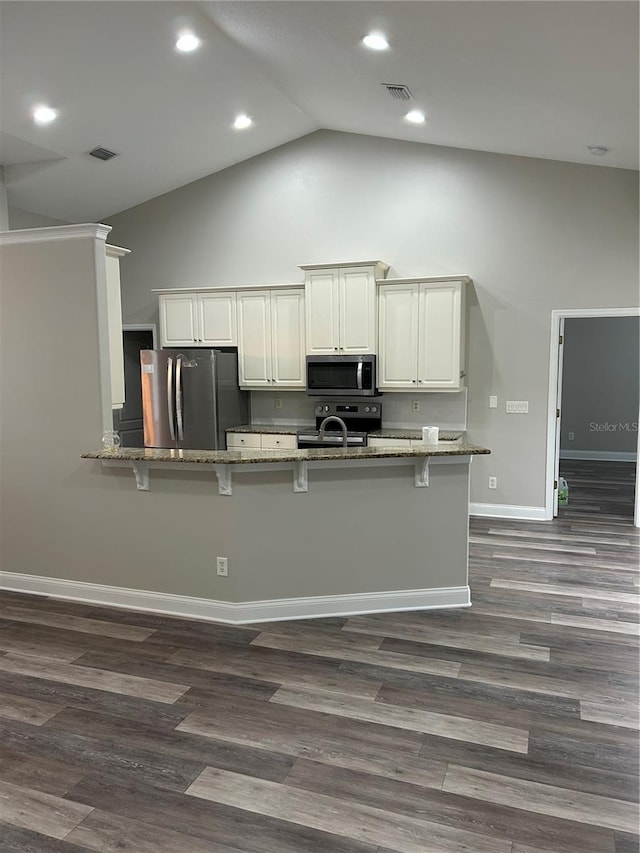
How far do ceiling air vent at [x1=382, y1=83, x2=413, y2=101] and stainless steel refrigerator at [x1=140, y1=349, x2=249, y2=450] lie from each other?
280cm

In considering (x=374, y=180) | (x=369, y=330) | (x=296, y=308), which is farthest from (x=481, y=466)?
(x=374, y=180)

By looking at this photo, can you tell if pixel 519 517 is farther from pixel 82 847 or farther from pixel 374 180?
pixel 82 847

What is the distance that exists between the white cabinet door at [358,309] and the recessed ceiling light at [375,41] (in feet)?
7.29

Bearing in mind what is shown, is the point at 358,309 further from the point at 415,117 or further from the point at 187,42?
the point at 187,42

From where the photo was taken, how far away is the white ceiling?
3436 mm

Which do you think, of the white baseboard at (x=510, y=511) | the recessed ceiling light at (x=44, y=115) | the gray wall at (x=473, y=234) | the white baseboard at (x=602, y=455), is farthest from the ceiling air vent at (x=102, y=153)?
the white baseboard at (x=602, y=455)

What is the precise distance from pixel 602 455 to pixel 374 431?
501cm

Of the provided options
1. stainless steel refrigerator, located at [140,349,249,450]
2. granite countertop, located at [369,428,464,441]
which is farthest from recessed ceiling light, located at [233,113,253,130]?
granite countertop, located at [369,428,464,441]

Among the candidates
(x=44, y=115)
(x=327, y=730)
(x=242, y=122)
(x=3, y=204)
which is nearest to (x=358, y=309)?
(x=242, y=122)

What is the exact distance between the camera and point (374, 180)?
631 centimetres

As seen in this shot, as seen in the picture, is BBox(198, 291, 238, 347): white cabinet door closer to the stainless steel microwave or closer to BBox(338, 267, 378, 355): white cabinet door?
the stainless steel microwave

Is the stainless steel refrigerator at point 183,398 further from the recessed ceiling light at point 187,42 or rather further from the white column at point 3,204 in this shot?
the recessed ceiling light at point 187,42

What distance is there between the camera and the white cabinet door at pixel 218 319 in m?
6.62

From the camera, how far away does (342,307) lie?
6121mm
